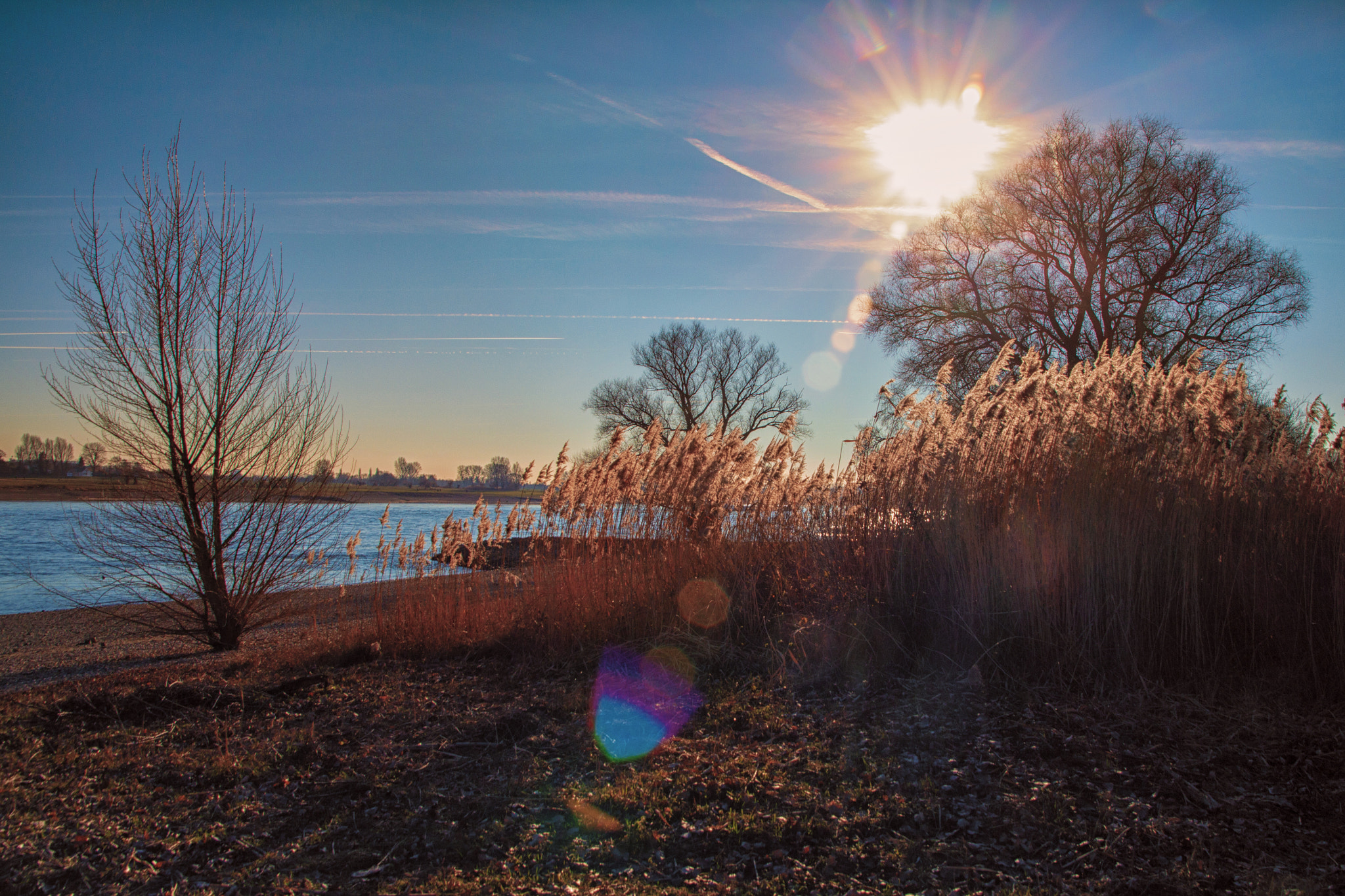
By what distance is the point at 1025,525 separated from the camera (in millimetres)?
4047

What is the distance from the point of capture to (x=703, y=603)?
5.07 meters

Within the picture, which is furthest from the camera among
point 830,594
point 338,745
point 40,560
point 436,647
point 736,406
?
point 736,406

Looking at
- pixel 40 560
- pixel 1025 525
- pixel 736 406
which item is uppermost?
pixel 736 406

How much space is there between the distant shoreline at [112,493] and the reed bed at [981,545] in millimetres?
1114

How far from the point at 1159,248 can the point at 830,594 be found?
1872cm

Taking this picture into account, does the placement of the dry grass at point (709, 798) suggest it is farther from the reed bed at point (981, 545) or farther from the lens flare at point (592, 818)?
the reed bed at point (981, 545)

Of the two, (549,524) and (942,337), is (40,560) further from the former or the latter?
(942,337)

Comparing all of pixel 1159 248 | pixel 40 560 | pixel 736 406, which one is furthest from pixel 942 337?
pixel 40 560

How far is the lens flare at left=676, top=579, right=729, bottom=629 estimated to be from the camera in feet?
16.0

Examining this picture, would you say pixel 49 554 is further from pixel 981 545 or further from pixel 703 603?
pixel 981 545

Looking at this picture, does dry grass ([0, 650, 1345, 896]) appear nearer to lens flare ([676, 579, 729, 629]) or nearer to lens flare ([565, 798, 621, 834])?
lens flare ([565, 798, 621, 834])

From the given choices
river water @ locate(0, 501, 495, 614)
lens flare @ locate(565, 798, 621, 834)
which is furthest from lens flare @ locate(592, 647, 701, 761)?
river water @ locate(0, 501, 495, 614)

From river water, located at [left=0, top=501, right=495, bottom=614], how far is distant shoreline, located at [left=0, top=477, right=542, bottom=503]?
0.20 meters

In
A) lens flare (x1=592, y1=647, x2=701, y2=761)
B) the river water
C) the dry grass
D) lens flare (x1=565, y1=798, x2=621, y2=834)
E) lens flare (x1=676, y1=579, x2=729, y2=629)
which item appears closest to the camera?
the dry grass
